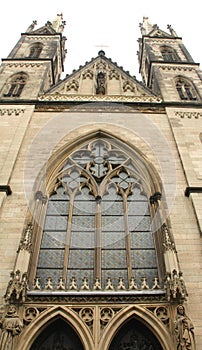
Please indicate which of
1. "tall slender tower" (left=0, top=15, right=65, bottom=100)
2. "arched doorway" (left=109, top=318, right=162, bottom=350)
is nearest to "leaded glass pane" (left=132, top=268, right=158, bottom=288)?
"arched doorway" (left=109, top=318, right=162, bottom=350)

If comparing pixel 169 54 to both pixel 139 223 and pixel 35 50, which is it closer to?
pixel 35 50

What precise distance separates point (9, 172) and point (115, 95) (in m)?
6.53

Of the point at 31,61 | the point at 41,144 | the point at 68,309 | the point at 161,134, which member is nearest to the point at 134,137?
the point at 161,134

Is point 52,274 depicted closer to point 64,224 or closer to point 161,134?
point 64,224

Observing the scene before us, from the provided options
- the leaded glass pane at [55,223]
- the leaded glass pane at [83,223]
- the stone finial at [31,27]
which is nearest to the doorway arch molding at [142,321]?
the leaded glass pane at [83,223]

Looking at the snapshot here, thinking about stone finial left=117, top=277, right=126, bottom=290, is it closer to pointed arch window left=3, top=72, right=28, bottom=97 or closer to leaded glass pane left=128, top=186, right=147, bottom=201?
leaded glass pane left=128, top=186, right=147, bottom=201

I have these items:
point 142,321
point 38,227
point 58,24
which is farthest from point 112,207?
point 58,24

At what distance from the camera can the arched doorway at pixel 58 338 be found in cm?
673

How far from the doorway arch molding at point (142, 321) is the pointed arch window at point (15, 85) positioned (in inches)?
423

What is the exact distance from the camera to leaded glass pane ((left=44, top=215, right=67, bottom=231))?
952cm

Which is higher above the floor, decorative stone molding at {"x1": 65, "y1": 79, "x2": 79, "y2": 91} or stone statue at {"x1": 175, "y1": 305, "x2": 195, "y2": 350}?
decorative stone molding at {"x1": 65, "y1": 79, "x2": 79, "y2": 91}

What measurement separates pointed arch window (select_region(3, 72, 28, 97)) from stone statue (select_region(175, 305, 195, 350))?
11.5 meters

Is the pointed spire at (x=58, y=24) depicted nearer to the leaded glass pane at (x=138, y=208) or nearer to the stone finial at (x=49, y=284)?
the leaded glass pane at (x=138, y=208)

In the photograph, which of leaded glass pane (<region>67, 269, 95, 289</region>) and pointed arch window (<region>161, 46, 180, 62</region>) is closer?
leaded glass pane (<region>67, 269, 95, 289</region>)
